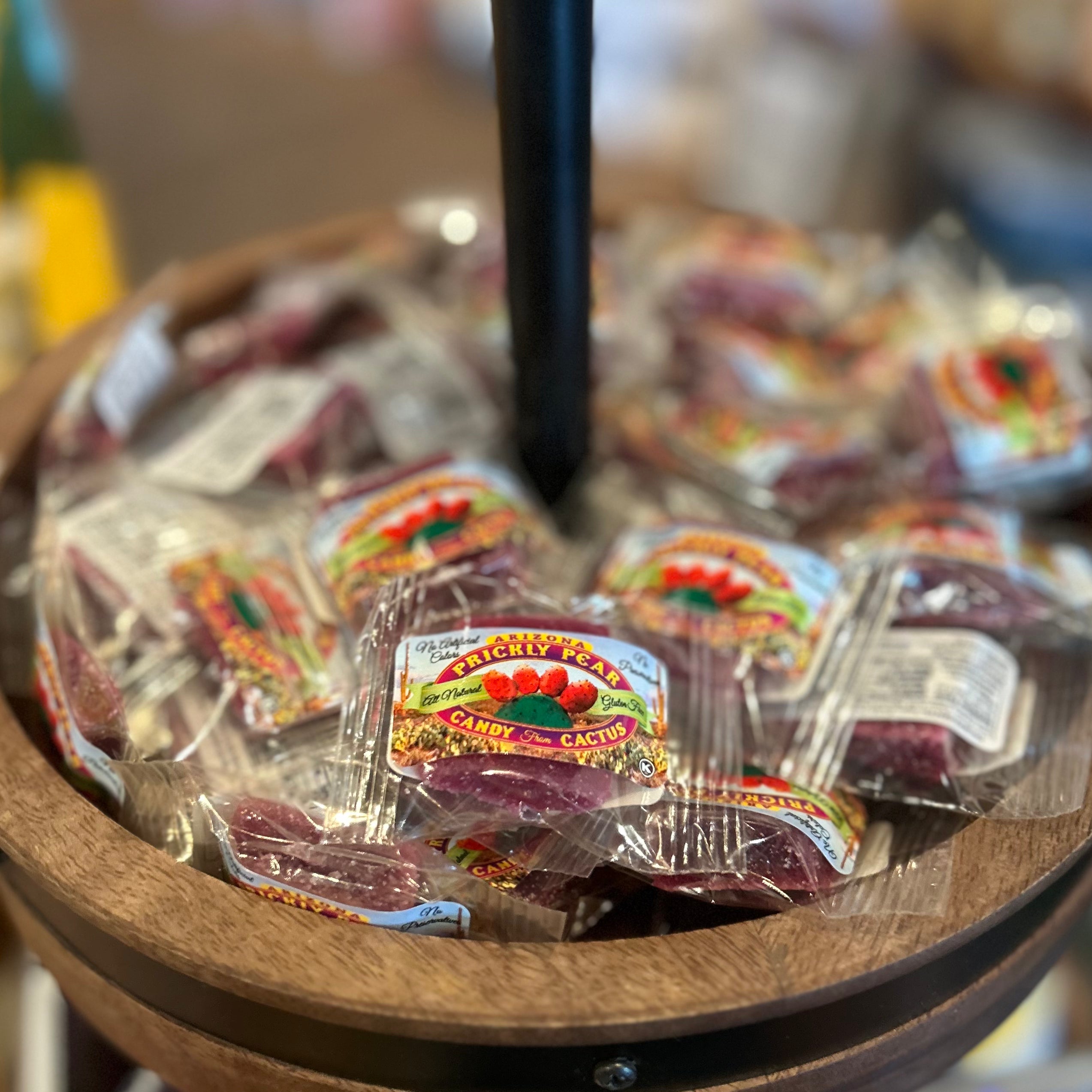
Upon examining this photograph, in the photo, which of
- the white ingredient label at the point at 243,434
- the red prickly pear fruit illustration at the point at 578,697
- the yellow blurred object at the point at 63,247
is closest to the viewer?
the red prickly pear fruit illustration at the point at 578,697

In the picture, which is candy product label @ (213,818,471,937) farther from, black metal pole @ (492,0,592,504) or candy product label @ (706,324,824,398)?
candy product label @ (706,324,824,398)

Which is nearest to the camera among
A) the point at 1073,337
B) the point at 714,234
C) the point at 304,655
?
the point at 304,655

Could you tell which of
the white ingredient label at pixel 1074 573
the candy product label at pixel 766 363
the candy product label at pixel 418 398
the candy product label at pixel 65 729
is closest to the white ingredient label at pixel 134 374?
the candy product label at pixel 418 398

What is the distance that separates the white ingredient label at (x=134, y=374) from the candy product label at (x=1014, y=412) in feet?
2.11

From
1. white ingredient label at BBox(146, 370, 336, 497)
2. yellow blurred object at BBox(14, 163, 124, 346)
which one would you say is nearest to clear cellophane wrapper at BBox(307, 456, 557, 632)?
white ingredient label at BBox(146, 370, 336, 497)

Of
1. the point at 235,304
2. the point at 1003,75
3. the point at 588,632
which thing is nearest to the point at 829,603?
the point at 588,632

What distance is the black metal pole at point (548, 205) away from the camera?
61 centimetres

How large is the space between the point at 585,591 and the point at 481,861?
234 millimetres

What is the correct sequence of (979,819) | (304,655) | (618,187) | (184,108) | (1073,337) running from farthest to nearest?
1. (184,108)
2. (618,187)
3. (1073,337)
4. (304,655)
5. (979,819)

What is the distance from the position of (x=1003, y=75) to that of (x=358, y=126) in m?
1.58

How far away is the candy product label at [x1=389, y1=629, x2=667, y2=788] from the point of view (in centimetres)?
56

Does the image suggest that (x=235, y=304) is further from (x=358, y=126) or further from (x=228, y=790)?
(x=358, y=126)

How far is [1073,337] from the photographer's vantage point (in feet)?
3.32

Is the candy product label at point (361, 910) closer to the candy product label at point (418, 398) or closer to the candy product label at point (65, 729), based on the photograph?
the candy product label at point (65, 729)
